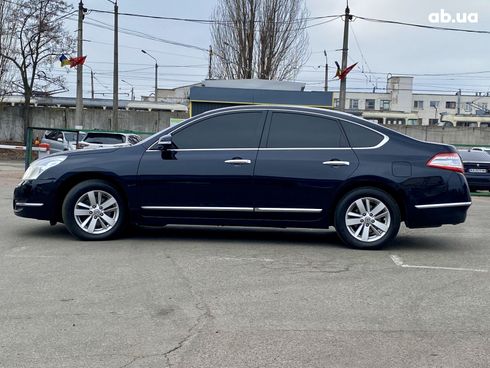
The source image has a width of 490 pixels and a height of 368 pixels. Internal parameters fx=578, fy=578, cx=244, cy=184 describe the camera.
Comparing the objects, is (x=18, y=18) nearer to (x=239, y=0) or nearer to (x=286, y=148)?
(x=239, y=0)

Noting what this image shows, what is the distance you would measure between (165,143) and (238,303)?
2743 millimetres

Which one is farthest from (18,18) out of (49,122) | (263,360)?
(263,360)

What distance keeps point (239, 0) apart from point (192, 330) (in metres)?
28.9

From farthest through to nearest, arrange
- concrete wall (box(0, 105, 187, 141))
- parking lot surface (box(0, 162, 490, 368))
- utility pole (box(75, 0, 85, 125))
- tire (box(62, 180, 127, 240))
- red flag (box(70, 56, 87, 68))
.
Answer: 1. concrete wall (box(0, 105, 187, 141))
2. utility pole (box(75, 0, 85, 125))
3. red flag (box(70, 56, 87, 68))
4. tire (box(62, 180, 127, 240))
5. parking lot surface (box(0, 162, 490, 368))

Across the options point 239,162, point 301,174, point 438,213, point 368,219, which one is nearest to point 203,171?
point 239,162

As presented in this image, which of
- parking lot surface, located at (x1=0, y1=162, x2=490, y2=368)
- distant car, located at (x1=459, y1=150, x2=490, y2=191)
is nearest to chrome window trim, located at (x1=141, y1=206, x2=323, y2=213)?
parking lot surface, located at (x1=0, y1=162, x2=490, y2=368)

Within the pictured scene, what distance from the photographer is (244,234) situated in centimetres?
798

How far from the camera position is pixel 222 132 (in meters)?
7.14

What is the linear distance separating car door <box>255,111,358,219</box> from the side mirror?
1.09 meters

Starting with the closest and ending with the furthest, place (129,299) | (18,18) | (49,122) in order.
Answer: (129,299)
(18,18)
(49,122)

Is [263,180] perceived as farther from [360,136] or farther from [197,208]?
[360,136]

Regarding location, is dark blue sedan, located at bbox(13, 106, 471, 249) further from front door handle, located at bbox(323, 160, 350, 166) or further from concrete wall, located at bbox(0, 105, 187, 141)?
concrete wall, located at bbox(0, 105, 187, 141)

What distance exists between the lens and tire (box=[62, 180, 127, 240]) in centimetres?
706

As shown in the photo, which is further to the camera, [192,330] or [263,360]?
[192,330]
